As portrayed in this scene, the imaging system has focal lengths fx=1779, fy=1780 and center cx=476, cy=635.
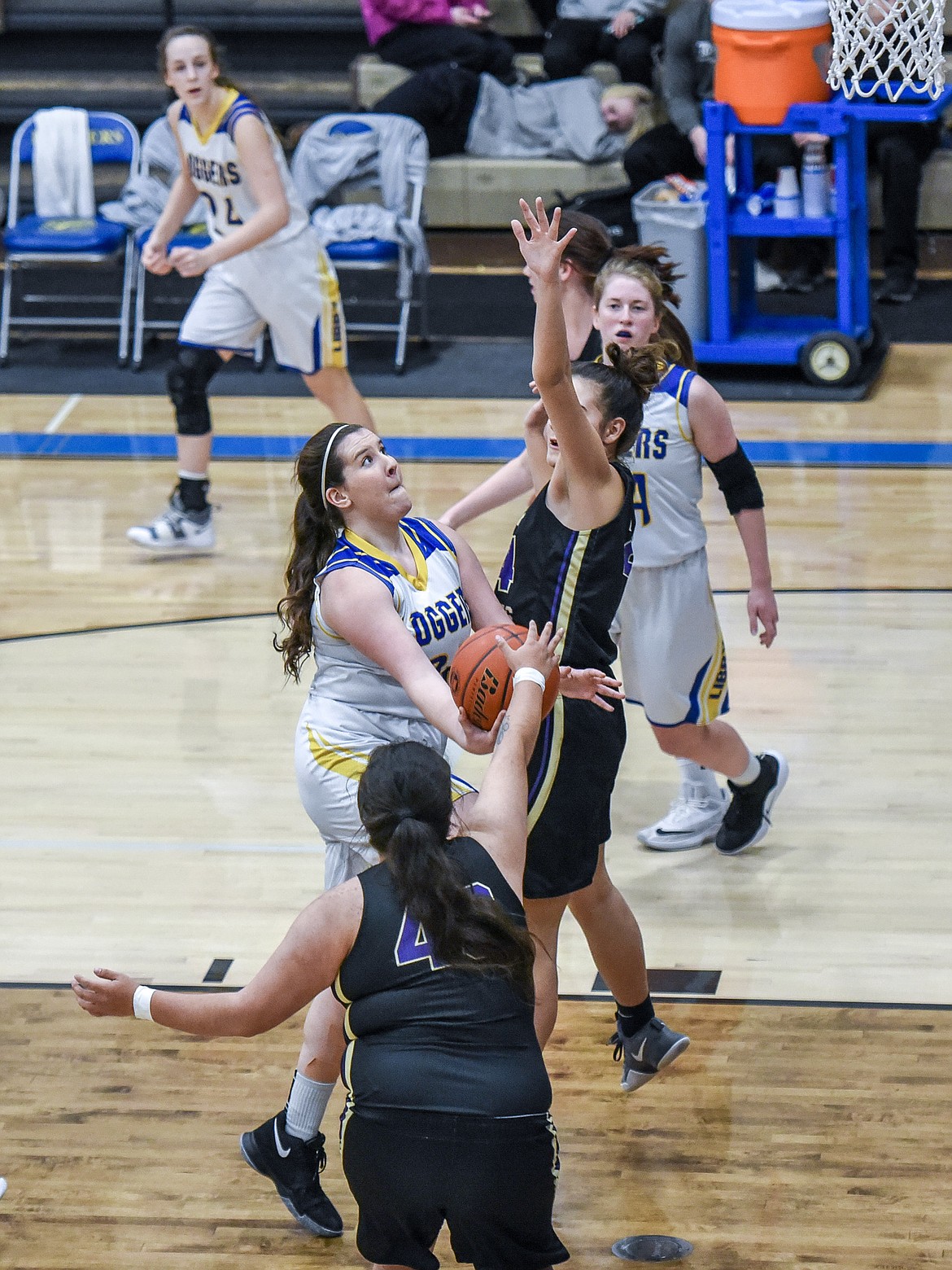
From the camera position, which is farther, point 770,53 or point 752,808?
point 770,53

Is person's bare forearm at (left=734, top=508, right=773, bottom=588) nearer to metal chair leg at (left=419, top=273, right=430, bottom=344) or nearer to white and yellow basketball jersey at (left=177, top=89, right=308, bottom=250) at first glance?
white and yellow basketball jersey at (left=177, top=89, right=308, bottom=250)

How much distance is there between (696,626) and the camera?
4125mm

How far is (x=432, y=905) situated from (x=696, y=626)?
179 cm

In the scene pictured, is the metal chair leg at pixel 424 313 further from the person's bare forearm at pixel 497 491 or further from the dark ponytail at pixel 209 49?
the person's bare forearm at pixel 497 491

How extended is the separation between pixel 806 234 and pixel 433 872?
6.18 m

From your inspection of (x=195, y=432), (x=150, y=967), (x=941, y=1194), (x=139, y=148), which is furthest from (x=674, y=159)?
(x=941, y=1194)

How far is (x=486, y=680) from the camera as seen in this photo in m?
2.97

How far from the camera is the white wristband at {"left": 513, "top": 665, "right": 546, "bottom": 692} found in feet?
9.40

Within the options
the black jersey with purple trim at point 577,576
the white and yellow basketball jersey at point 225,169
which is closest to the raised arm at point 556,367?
the black jersey with purple trim at point 577,576

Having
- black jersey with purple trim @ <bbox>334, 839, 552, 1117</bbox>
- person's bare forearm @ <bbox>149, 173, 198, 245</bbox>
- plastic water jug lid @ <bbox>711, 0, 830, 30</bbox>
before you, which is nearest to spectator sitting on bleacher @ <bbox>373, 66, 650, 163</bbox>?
plastic water jug lid @ <bbox>711, 0, 830, 30</bbox>

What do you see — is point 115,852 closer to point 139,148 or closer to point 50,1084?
point 50,1084

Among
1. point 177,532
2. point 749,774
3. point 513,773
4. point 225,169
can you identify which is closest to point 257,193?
point 225,169

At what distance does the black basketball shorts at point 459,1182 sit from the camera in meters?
2.43

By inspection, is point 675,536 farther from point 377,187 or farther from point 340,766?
point 377,187
